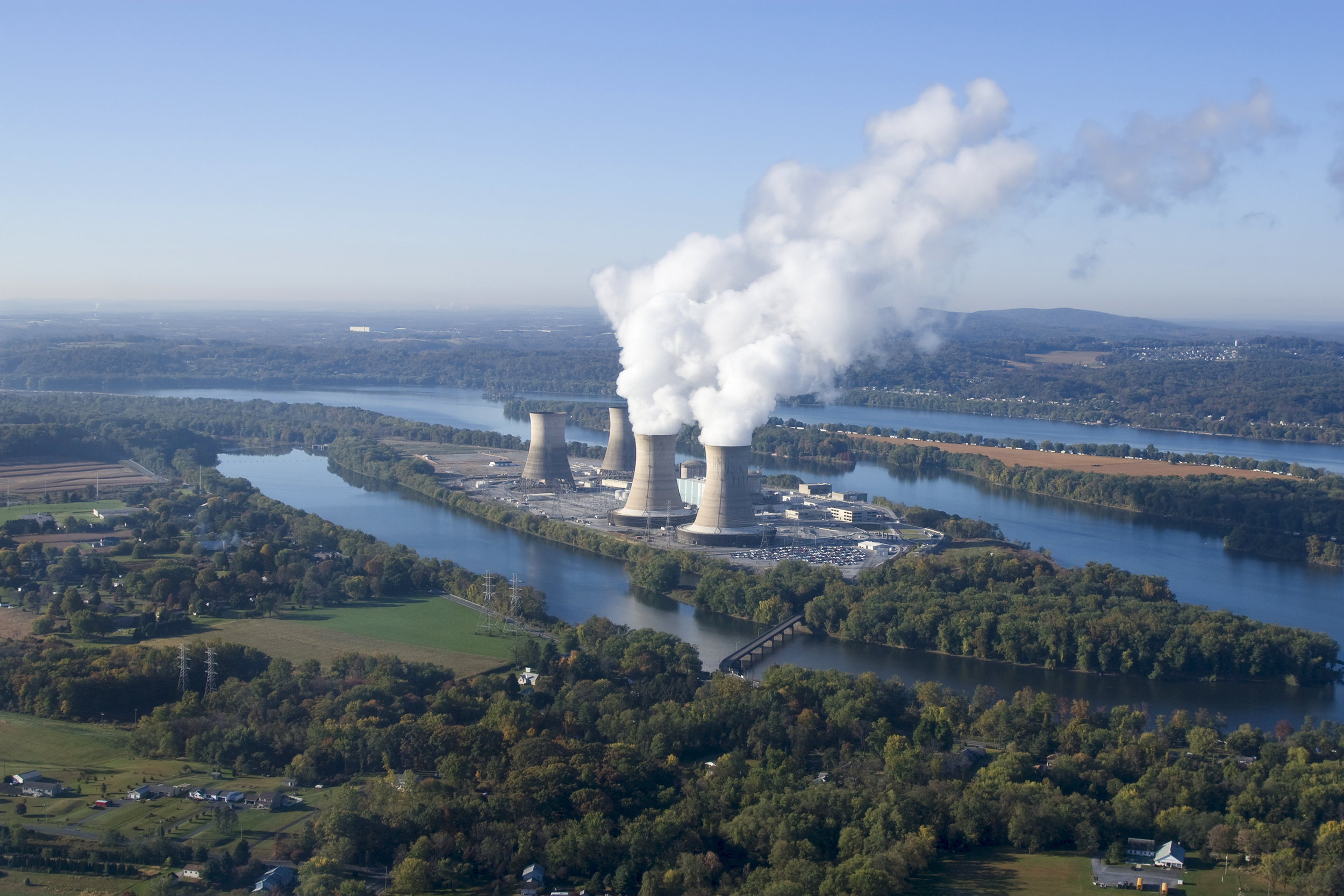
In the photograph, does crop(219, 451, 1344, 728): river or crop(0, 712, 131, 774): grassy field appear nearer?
crop(0, 712, 131, 774): grassy field

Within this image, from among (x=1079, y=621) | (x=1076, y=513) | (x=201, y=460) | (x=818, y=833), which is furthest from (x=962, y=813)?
(x=201, y=460)

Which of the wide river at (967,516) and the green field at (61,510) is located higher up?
the green field at (61,510)

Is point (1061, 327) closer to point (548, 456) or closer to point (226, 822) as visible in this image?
point (548, 456)

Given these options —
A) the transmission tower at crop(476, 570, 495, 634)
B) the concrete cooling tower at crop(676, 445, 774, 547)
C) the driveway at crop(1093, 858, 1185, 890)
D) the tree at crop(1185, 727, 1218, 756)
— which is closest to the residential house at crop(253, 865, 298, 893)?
the driveway at crop(1093, 858, 1185, 890)

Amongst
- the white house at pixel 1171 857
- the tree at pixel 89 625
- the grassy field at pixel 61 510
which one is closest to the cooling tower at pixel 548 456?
the grassy field at pixel 61 510

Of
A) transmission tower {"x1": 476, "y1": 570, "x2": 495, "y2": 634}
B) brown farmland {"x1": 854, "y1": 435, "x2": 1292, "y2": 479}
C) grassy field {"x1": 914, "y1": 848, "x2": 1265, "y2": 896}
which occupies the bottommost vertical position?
grassy field {"x1": 914, "y1": 848, "x2": 1265, "y2": 896}

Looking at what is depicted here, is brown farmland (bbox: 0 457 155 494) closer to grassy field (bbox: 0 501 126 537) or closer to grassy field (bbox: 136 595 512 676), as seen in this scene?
grassy field (bbox: 0 501 126 537)

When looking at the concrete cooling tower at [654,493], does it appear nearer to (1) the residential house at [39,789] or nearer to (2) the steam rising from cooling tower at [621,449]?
(2) the steam rising from cooling tower at [621,449]
